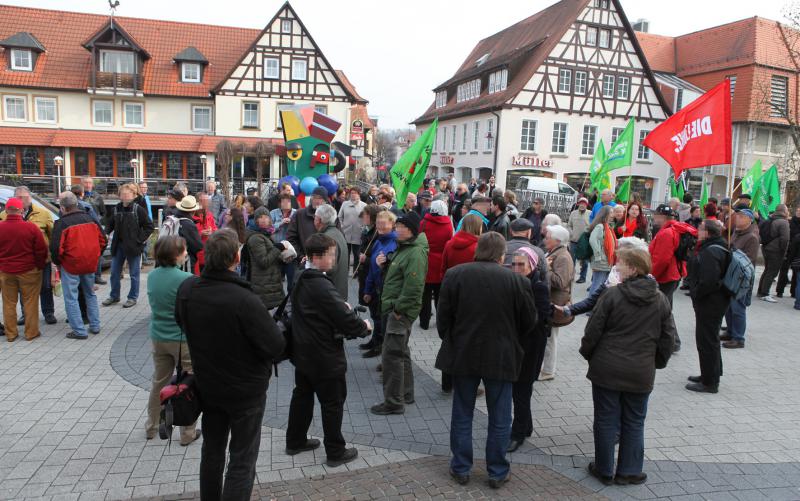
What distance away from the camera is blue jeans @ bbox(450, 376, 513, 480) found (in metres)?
4.17

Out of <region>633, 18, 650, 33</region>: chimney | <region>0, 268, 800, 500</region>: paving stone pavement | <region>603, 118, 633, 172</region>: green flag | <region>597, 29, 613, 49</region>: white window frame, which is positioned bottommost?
<region>0, 268, 800, 500</region>: paving stone pavement

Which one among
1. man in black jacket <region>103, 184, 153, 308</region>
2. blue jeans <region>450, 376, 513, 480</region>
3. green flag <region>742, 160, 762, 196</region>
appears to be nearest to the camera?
blue jeans <region>450, 376, 513, 480</region>

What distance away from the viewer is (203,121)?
3306cm

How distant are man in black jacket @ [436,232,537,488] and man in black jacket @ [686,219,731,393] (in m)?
2.81

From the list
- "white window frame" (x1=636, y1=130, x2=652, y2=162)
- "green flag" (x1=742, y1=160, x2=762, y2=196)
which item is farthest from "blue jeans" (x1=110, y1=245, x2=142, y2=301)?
"white window frame" (x1=636, y1=130, x2=652, y2=162)

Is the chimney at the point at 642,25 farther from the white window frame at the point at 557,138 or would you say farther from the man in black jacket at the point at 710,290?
the man in black jacket at the point at 710,290

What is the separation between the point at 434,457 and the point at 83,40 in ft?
120

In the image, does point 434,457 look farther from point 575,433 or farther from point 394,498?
point 575,433

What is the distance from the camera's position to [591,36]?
3291 centimetres

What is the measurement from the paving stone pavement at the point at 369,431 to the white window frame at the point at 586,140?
1107 inches

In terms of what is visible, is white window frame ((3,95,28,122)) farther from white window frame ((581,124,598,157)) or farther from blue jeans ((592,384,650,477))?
blue jeans ((592,384,650,477))

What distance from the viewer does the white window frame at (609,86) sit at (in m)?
33.7

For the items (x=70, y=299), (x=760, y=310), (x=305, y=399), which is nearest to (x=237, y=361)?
(x=305, y=399)

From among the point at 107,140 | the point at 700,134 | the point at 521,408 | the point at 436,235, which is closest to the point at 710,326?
the point at 700,134
